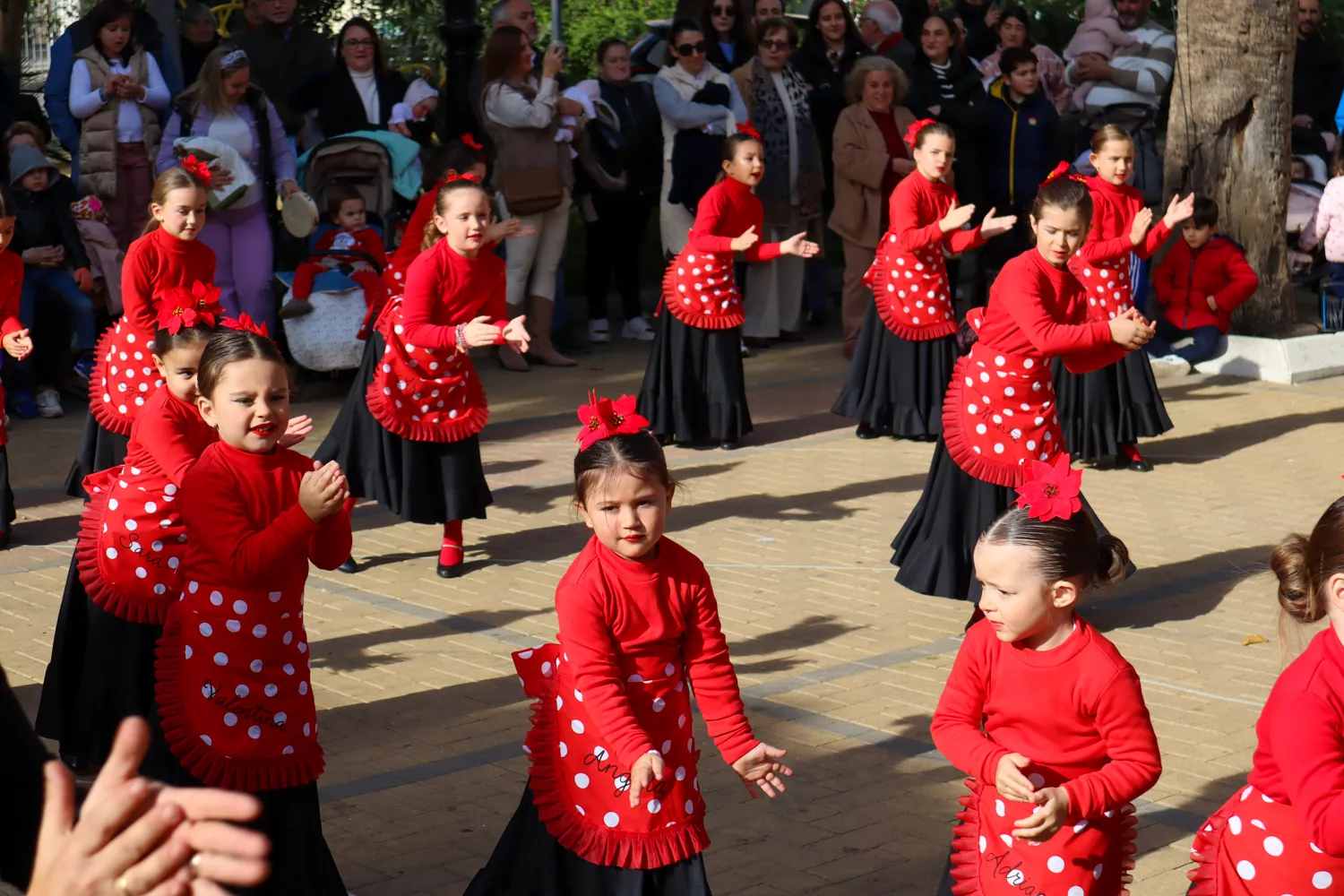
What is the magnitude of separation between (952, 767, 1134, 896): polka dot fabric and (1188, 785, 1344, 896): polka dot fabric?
17 cm

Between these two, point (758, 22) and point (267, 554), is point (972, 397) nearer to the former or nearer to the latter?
point (267, 554)

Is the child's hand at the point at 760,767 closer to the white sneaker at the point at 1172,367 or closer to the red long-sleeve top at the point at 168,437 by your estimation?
the red long-sleeve top at the point at 168,437

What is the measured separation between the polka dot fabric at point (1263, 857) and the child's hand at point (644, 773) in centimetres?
107

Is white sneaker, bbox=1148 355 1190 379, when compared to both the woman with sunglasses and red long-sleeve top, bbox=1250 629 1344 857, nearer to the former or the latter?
the woman with sunglasses

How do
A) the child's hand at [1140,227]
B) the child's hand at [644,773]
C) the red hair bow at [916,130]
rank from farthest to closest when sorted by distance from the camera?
the red hair bow at [916,130]
the child's hand at [1140,227]
the child's hand at [644,773]

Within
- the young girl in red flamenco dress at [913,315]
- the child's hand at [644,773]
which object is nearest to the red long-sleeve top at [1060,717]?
the child's hand at [644,773]

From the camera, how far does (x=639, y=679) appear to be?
12.6 feet

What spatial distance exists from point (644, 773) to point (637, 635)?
326 millimetres

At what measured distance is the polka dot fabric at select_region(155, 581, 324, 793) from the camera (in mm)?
4137

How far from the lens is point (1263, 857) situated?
3322 millimetres

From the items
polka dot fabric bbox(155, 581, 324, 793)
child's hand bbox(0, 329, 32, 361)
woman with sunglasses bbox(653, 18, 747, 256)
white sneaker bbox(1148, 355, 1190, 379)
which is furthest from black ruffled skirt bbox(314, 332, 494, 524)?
white sneaker bbox(1148, 355, 1190, 379)

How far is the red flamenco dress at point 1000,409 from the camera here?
21.1 feet

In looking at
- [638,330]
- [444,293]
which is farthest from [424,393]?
[638,330]

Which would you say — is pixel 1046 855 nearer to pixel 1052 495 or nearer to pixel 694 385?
pixel 1052 495
